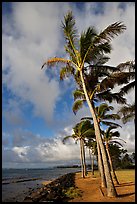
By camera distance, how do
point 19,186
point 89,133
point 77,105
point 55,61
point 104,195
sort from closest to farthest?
point 104,195 → point 55,61 → point 77,105 → point 89,133 → point 19,186

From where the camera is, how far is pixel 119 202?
980cm

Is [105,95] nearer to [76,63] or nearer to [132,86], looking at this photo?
[132,86]

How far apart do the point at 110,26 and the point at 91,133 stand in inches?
815

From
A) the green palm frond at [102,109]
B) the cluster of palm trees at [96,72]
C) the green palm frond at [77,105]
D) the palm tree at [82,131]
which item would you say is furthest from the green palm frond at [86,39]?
the palm tree at [82,131]

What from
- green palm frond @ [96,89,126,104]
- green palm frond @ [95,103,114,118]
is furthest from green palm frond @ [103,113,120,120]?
green palm frond @ [96,89,126,104]

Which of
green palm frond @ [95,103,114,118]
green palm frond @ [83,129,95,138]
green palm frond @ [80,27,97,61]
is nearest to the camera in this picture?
green palm frond @ [80,27,97,61]

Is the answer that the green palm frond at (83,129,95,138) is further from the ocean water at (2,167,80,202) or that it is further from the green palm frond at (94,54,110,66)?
the green palm frond at (94,54,110,66)

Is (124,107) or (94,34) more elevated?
(94,34)

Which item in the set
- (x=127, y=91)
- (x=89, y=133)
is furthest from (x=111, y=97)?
(x=89, y=133)

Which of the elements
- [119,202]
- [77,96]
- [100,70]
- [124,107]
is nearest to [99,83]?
[100,70]

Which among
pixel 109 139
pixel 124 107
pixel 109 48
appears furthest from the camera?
pixel 109 139

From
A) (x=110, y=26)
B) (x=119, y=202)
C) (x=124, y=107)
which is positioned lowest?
(x=119, y=202)

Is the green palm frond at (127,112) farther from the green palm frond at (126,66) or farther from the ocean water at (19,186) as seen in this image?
the ocean water at (19,186)

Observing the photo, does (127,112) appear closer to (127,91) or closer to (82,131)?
(127,91)
